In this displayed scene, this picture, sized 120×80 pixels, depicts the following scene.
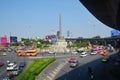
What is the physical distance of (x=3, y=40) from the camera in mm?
148125

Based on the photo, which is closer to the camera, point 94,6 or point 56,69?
point 94,6

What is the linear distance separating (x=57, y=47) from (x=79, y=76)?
66.8 m

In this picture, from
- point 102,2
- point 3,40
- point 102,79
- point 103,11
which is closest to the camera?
point 102,2

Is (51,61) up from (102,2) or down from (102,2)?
down

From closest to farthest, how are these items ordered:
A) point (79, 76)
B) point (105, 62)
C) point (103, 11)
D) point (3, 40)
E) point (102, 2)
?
point (102, 2)
point (103, 11)
point (79, 76)
point (105, 62)
point (3, 40)

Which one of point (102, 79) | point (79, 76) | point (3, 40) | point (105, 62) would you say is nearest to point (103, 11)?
point (102, 79)

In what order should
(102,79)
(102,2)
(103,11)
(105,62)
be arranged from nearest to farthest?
(102,2) → (103,11) → (102,79) → (105,62)

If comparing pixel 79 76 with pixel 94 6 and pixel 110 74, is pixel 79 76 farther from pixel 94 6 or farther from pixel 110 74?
pixel 94 6

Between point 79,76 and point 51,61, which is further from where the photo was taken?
point 51,61

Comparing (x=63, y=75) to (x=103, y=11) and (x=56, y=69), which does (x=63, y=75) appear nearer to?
(x=56, y=69)

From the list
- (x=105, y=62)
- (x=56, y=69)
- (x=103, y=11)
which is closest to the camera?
(x=103, y=11)

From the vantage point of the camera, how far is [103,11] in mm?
24125

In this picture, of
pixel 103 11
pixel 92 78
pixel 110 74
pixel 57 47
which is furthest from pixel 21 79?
pixel 57 47

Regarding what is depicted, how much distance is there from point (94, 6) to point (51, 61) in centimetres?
4675
